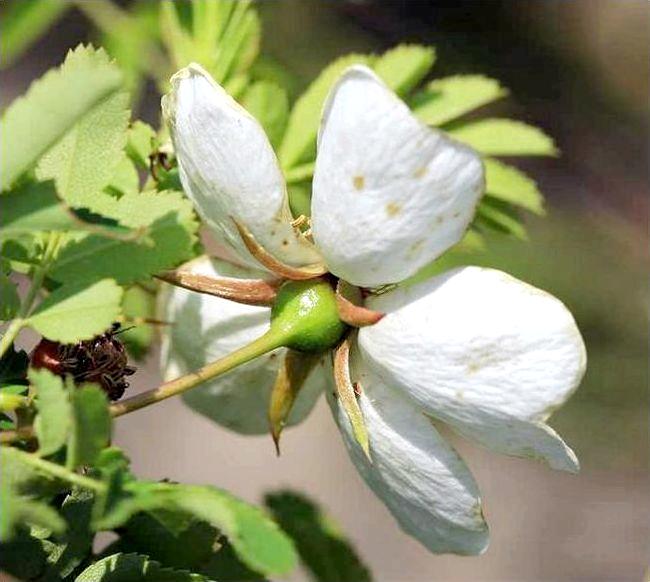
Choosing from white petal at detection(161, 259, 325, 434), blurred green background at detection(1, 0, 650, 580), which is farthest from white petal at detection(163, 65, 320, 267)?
blurred green background at detection(1, 0, 650, 580)

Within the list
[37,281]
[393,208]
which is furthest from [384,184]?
[37,281]

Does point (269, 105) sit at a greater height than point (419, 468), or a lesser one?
greater

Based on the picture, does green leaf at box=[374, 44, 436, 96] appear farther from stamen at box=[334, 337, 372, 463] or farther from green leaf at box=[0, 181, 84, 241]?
green leaf at box=[0, 181, 84, 241]

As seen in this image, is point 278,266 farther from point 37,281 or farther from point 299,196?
point 299,196

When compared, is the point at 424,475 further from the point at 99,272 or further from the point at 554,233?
the point at 554,233

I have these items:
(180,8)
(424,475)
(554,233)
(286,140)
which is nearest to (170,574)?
(424,475)

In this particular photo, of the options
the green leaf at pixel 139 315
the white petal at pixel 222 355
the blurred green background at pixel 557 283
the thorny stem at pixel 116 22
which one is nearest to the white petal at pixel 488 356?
the white petal at pixel 222 355
